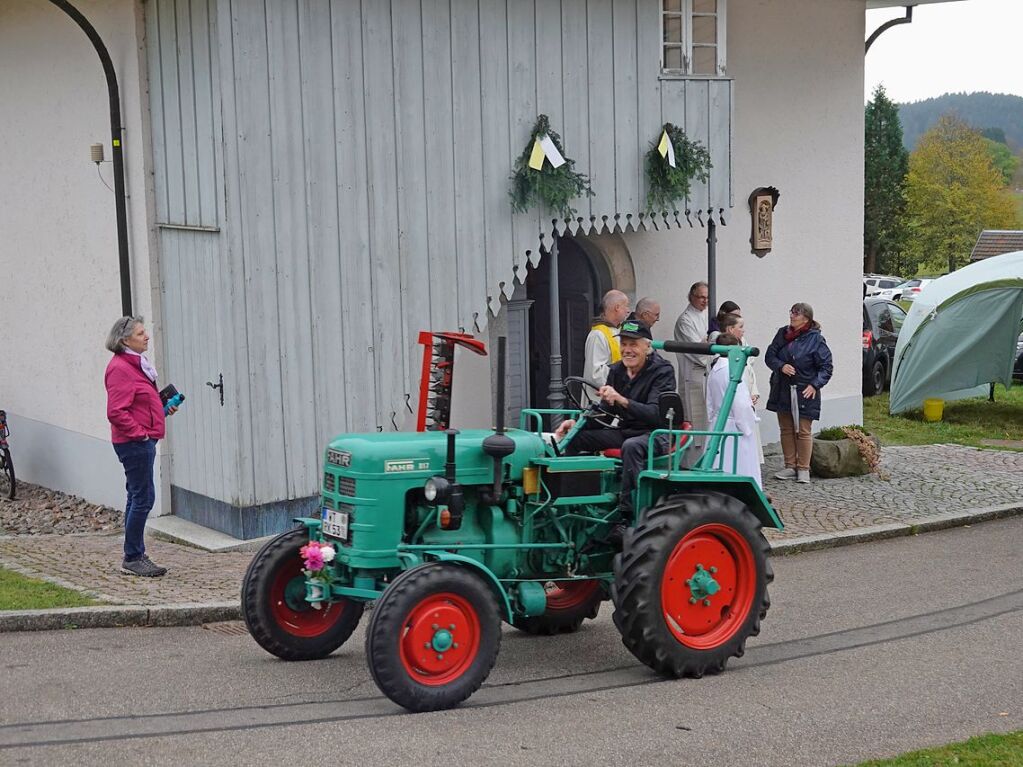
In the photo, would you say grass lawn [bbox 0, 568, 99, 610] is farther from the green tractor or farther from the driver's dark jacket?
the driver's dark jacket

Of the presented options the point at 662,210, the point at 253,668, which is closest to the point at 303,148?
the point at 662,210

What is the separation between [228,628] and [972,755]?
472 cm

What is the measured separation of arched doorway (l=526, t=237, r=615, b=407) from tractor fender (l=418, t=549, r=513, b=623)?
713 centimetres

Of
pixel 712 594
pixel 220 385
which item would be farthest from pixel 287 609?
pixel 220 385

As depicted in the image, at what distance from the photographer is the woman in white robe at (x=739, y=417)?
1233 cm

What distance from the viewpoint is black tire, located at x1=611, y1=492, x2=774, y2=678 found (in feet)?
25.7

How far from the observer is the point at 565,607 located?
8969mm

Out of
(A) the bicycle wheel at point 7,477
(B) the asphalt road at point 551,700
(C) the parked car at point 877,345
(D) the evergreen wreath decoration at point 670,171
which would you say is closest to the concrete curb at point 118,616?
(B) the asphalt road at point 551,700

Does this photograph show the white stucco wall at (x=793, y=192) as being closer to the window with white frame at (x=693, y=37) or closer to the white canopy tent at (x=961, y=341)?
the window with white frame at (x=693, y=37)

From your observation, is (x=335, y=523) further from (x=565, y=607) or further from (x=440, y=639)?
(x=565, y=607)

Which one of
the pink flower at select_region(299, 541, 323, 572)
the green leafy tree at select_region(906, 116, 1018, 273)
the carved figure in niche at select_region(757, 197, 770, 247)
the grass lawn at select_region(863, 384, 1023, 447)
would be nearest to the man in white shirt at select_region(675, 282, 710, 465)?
the carved figure in niche at select_region(757, 197, 770, 247)

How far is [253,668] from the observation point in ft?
26.8

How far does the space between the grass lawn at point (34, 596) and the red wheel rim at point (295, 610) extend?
1851mm

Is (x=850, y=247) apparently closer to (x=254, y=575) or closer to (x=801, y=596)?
(x=801, y=596)
